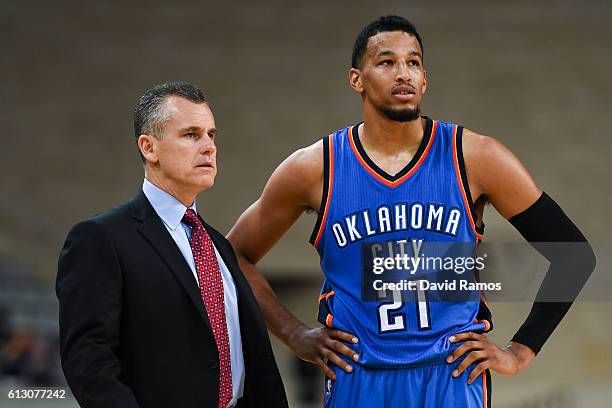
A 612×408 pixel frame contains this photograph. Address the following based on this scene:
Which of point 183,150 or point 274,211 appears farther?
point 274,211

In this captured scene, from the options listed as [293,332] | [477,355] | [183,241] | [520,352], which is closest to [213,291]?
[183,241]

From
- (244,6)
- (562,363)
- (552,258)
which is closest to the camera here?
(552,258)

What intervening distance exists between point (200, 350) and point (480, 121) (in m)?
10.3

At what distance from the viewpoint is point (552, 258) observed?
3.09 metres

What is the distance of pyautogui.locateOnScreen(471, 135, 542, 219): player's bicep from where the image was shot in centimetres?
296

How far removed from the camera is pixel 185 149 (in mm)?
2646

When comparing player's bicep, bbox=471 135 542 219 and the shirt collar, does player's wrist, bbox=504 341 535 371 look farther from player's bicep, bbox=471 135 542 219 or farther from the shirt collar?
the shirt collar

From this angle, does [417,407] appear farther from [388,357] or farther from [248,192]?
[248,192]

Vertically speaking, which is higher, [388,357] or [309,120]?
[309,120]

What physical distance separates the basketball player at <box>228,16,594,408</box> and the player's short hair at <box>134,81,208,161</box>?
0.61 metres

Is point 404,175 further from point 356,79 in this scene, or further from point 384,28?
point 384,28

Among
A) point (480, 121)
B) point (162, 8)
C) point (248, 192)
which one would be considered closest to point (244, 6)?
point (162, 8)

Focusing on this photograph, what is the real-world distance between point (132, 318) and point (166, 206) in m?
0.37

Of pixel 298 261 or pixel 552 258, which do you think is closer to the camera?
pixel 552 258
